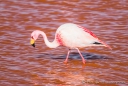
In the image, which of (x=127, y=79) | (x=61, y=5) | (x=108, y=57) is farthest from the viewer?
(x=61, y=5)

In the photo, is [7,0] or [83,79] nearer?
[83,79]

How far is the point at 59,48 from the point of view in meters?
13.6

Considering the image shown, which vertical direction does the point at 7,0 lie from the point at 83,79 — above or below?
above

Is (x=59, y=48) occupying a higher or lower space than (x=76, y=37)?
lower

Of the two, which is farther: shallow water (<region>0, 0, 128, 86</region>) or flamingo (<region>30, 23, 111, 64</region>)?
flamingo (<region>30, 23, 111, 64</region>)

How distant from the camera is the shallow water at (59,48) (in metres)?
11.2

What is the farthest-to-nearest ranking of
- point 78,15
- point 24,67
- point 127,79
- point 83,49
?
1. point 78,15
2. point 83,49
3. point 24,67
4. point 127,79

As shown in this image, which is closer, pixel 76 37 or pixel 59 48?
pixel 76 37

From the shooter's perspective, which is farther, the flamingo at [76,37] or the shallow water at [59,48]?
the flamingo at [76,37]

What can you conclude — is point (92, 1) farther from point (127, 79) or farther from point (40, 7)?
point (127, 79)

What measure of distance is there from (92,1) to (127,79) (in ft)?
24.2

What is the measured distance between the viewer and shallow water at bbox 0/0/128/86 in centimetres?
1118

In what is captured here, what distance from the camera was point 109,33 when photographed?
14547 millimetres

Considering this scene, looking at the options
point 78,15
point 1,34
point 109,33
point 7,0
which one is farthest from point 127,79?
point 7,0
